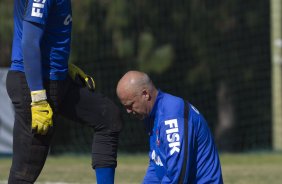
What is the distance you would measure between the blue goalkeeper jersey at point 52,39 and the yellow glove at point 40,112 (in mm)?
235

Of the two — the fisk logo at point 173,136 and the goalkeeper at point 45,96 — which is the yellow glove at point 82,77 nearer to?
the goalkeeper at point 45,96

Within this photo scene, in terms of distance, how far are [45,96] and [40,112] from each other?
4.3 inches

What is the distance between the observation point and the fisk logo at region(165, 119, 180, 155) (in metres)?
4.74

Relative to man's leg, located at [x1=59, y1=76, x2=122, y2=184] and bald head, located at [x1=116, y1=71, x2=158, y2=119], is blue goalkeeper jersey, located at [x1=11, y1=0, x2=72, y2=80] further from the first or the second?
bald head, located at [x1=116, y1=71, x2=158, y2=119]

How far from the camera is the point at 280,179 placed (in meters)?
8.74

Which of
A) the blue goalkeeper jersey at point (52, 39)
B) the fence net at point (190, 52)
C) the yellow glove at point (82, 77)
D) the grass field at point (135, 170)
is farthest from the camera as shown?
the fence net at point (190, 52)

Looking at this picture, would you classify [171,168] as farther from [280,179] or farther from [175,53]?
[175,53]

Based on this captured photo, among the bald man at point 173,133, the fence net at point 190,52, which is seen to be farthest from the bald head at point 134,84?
the fence net at point 190,52

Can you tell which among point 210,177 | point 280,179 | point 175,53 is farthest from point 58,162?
point 175,53

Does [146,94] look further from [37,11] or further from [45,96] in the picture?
[37,11]

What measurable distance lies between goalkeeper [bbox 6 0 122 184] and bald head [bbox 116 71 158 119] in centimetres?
62

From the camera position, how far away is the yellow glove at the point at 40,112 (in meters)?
5.34

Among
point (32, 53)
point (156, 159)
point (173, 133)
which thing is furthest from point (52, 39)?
point (173, 133)

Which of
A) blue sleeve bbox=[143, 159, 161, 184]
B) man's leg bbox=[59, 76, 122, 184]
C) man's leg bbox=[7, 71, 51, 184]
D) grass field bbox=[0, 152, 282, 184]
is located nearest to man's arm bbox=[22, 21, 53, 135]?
man's leg bbox=[7, 71, 51, 184]
